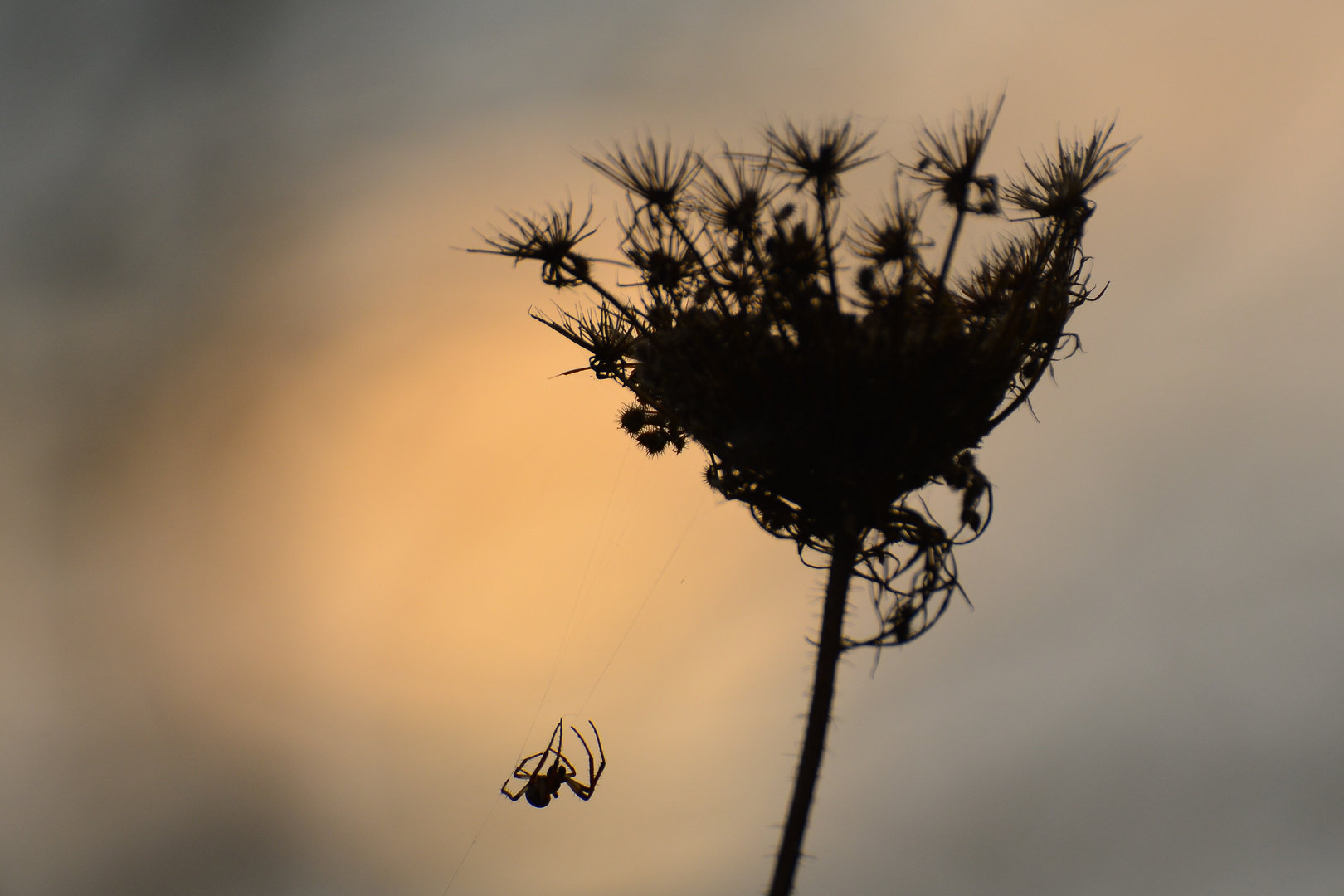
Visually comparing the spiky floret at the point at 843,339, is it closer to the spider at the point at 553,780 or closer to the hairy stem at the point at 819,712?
the hairy stem at the point at 819,712

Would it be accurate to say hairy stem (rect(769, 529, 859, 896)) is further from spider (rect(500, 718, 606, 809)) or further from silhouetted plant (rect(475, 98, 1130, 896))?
spider (rect(500, 718, 606, 809))

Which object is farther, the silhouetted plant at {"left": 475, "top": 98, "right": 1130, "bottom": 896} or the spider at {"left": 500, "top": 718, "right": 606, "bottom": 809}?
the spider at {"left": 500, "top": 718, "right": 606, "bottom": 809}

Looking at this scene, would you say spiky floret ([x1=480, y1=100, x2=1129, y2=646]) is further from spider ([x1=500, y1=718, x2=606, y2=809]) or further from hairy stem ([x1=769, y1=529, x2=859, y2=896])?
spider ([x1=500, y1=718, x2=606, y2=809])

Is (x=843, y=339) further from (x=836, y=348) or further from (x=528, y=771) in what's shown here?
(x=528, y=771)

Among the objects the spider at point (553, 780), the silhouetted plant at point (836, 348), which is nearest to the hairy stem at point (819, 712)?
the silhouetted plant at point (836, 348)

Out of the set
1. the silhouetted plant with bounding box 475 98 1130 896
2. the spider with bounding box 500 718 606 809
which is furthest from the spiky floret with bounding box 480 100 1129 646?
the spider with bounding box 500 718 606 809

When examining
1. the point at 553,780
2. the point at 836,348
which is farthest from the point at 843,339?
the point at 553,780

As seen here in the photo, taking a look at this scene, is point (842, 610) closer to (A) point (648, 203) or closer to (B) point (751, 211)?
(B) point (751, 211)

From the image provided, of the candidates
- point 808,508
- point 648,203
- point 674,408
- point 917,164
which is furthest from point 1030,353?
point 648,203
